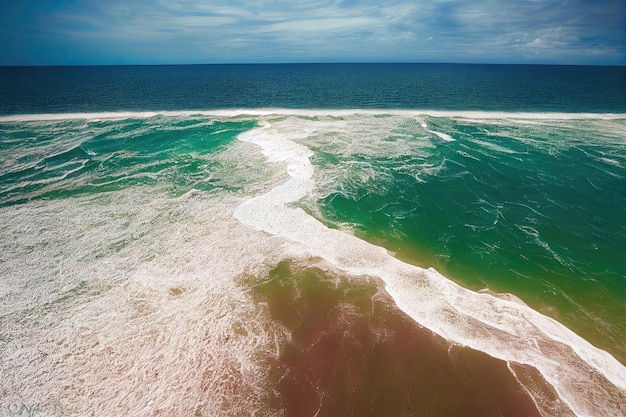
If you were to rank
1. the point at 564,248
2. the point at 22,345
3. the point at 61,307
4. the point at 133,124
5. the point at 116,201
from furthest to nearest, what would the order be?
the point at 133,124 < the point at 116,201 < the point at 564,248 < the point at 61,307 < the point at 22,345

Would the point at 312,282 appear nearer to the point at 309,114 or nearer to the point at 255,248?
the point at 255,248

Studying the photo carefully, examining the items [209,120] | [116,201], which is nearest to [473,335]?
[116,201]

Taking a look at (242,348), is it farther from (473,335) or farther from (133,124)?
(133,124)

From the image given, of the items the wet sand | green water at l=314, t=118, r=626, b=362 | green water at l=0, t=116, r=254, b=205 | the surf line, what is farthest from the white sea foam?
green water at l=314, t=118, r=626, b=362

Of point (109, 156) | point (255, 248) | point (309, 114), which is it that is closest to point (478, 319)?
point (255, 248)

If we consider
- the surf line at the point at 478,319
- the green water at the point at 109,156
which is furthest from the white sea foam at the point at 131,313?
the green water at the point at 109,156

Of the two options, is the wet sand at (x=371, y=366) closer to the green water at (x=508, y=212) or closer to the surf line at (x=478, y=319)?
the surf line at (x=478, y=319)

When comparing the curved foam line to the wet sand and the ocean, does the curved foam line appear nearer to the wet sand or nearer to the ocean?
the ocean
